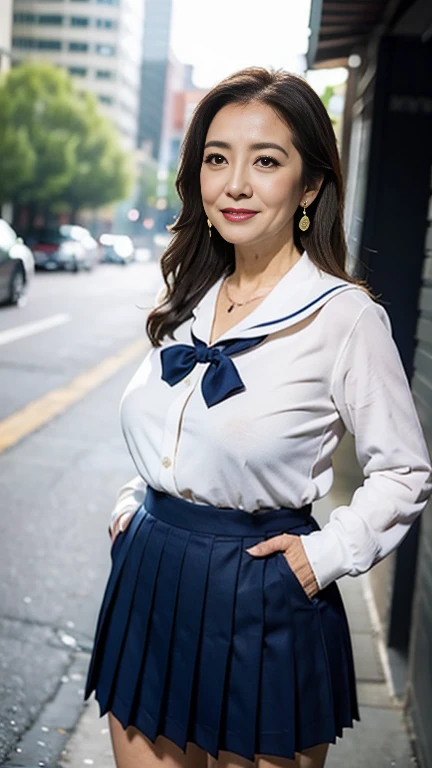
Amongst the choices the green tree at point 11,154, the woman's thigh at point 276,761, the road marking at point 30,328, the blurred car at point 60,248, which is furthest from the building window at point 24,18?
the woman's thigh at point 276,761

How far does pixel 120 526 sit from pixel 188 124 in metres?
0.77

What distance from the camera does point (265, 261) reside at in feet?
5.68

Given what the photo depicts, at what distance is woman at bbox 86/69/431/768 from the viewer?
5.10ft

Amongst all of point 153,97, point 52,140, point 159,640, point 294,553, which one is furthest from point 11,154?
point 153,97

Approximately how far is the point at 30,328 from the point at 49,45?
34592mm

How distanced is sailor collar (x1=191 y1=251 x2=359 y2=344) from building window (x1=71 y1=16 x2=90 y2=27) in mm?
42770

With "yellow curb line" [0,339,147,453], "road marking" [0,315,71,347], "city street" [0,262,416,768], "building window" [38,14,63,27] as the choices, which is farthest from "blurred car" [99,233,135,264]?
"city street" [0,262,416,768]

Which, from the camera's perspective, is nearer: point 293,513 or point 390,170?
point 293,513

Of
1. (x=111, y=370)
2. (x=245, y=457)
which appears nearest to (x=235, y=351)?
(x=245, y=457)

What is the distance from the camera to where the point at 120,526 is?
179cm

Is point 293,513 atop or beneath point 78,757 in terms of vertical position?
atop

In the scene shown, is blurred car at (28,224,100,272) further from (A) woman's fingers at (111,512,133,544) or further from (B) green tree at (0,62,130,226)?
(A) woman's fingers at (111,512,133,544)

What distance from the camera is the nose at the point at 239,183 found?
1.59 m

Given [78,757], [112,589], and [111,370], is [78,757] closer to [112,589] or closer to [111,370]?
[112,589]
